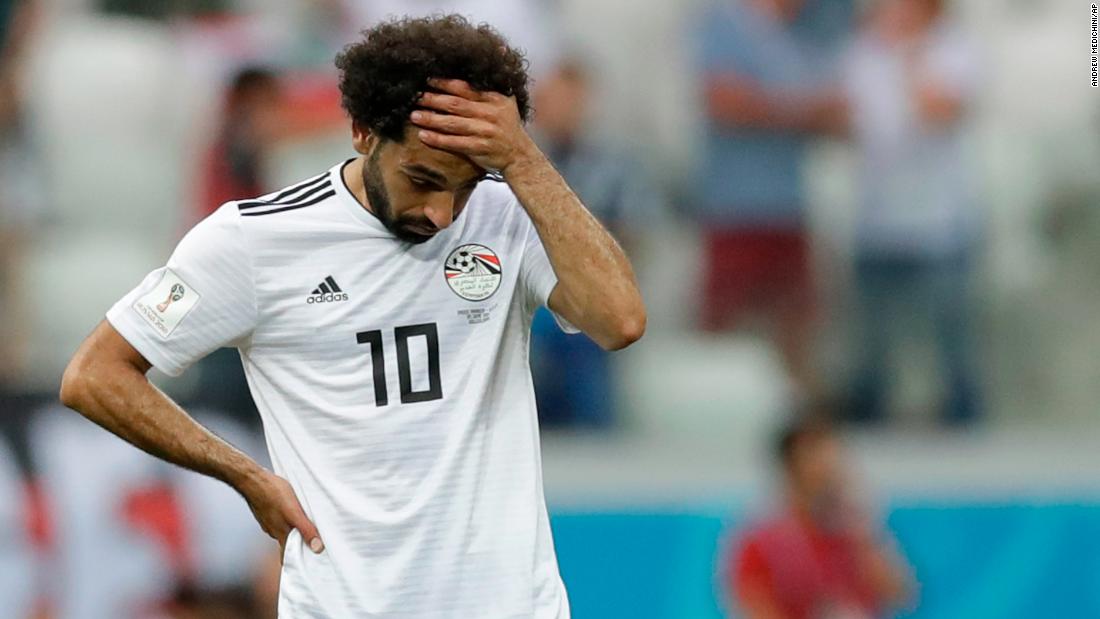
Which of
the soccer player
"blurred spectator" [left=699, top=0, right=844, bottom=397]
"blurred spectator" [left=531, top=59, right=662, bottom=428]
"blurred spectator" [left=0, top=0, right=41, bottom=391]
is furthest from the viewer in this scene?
"blurred spectator" [left=699, top=0, right=844, bottom=397]

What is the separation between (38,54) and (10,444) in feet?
6.04

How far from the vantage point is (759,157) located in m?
7.50

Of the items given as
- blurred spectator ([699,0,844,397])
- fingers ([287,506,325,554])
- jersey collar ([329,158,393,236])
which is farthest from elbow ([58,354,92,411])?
blurred spectator ([699,0,844,397])

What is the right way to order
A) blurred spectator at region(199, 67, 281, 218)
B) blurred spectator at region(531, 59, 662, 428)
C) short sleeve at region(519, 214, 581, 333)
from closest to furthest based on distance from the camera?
short sleeve at region(519, 214, 581, 333), blurred spectator at region(199, 67, 281, 218), blurred spectator at region(531, 59, 662, 428)

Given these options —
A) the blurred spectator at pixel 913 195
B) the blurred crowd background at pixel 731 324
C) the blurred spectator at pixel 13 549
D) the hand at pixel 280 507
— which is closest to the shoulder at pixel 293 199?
the hand at pixel 280 507

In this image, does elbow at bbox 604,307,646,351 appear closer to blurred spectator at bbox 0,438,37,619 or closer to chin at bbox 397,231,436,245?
chin at bbox 397,231,436,245

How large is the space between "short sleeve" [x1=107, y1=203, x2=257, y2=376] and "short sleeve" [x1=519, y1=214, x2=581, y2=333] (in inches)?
20.1

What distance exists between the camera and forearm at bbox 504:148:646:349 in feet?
11.5

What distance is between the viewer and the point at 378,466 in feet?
11.8

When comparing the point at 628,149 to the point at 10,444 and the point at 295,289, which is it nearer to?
the point at 10,444

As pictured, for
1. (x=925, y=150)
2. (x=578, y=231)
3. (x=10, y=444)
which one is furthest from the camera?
(x=925, y=150)

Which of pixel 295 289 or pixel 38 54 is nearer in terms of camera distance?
pixel 295 289

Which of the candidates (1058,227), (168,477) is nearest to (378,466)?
(168,477)

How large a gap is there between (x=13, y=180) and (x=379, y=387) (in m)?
4.42
